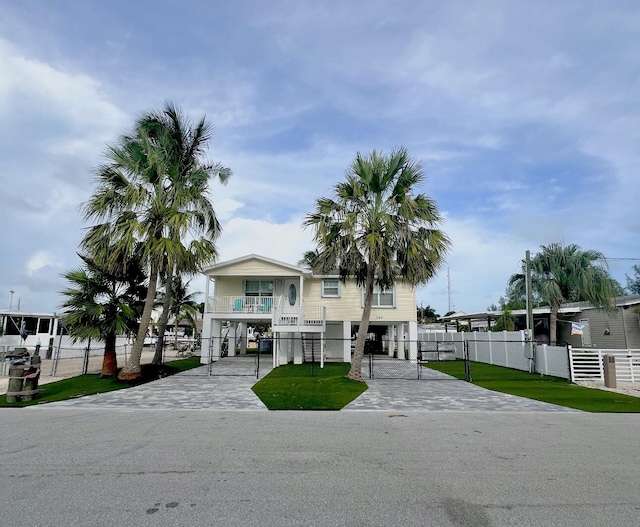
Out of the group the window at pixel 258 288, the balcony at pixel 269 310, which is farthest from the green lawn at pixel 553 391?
the window at pixel 258 288

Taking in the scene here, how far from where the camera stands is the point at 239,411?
33.6ft

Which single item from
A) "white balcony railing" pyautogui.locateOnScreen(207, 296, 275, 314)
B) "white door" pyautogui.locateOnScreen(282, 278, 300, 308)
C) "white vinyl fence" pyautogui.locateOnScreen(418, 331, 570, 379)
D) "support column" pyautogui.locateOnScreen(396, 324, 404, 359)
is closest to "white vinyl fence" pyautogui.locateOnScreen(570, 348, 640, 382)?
Result: "white vinyl fence" pyautogui.locateOnScreen(418, 331, 570, 379)

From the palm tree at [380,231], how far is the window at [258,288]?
8811mm

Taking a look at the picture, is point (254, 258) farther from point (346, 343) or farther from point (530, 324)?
point (530, 324)

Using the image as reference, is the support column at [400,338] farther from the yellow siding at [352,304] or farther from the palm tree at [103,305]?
the palm tree at [103,305]

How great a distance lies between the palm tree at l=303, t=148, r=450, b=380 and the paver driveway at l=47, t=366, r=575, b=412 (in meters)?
2.80

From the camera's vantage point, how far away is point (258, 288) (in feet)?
81.5

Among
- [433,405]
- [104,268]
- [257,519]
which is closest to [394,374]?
[433,405]

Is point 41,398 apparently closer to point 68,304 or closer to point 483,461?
point 68,304

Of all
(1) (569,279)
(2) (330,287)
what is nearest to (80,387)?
(2) (330,287)

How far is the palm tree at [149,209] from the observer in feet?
51.3

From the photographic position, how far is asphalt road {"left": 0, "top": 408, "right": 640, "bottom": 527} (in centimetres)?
404

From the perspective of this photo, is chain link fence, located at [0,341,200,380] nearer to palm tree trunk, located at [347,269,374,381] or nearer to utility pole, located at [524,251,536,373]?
palm tree trunk, located at [347,269,374,381]

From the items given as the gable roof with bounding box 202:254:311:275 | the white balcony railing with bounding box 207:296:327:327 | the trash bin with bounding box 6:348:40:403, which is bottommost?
the trash bin with bounding box 6:348:40:403
